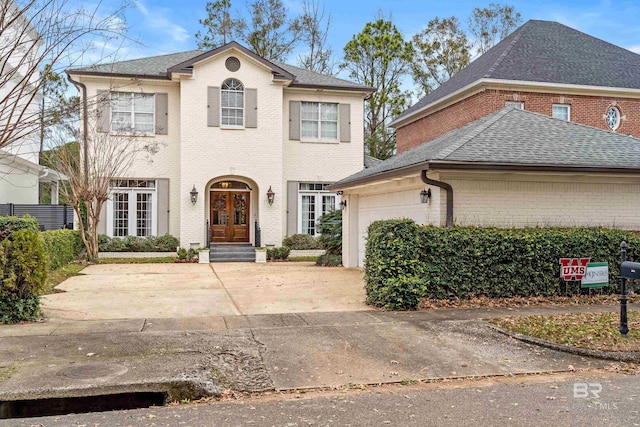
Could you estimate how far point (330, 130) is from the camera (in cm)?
2091

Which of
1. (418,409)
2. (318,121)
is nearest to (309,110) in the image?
(318,121)

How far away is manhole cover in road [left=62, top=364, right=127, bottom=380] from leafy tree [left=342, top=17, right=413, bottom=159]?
2662 centimetres

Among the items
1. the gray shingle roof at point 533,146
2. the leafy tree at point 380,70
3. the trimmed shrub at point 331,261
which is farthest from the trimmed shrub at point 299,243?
the leafy tree at point 380,70

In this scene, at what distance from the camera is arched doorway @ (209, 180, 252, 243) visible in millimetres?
20359

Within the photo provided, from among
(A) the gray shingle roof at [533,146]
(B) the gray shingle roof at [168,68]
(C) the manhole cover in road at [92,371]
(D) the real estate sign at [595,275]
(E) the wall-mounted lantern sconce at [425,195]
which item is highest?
(B) the gray shingle roof at [168,68]

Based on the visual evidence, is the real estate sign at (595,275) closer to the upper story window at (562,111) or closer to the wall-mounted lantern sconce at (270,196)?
the upper story window at (562,111)

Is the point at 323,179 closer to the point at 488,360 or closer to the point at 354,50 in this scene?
the point at 354,50

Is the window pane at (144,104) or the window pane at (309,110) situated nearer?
the window pane at (144,104)

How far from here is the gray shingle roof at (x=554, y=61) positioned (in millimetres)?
19047

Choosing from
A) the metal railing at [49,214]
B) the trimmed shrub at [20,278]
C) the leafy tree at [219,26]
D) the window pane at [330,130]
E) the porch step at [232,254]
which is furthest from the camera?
the leafy tree at [219,26]

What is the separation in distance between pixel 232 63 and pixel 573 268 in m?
14.2

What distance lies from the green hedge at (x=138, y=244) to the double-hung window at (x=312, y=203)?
4.91 m

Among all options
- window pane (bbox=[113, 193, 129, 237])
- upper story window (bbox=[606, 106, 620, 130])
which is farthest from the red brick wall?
window pane (bbox=[113, 193, 129, 237])

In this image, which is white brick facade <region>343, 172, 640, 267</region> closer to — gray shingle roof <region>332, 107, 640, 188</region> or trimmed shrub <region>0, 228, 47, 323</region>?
gray shingle roof <region>332, 107, 640, 188</region>
